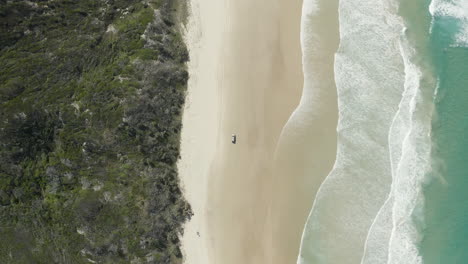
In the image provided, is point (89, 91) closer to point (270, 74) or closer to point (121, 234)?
point (121, 234)

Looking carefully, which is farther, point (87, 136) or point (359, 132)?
point (87, 136)

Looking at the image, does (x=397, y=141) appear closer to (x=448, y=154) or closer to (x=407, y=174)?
(x=407, y=174)

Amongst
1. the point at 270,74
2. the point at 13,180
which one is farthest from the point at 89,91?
the point at 270,74

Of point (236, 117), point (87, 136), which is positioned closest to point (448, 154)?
point (236, 117)

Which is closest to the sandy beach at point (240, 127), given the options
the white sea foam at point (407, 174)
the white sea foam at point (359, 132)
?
the white sea foam at point (359, 132)

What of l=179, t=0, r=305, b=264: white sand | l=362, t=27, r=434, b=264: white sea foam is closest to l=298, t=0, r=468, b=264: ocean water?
l=362, t=27, r=434, b=264: white sea foam

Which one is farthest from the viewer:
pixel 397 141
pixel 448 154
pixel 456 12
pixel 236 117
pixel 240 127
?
pixel 456 12

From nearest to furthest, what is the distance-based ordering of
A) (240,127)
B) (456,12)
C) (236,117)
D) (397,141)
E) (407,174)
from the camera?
1. (407,174)
2. (397,141)
3. (240,127)
4. (236,117)
5. (456,12)

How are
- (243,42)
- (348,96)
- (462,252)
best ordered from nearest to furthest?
1. (462,252)
2. (348,96)
3. (243,42)
